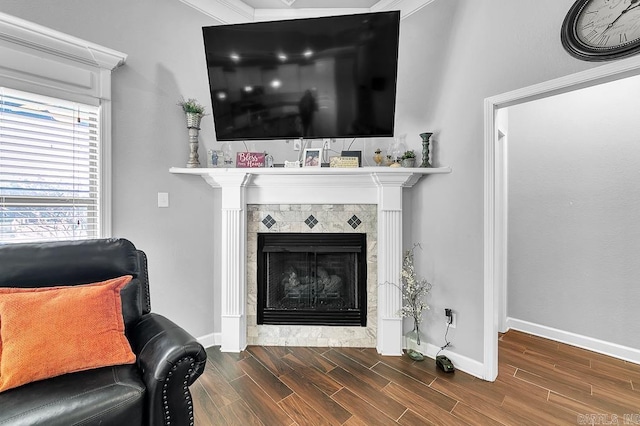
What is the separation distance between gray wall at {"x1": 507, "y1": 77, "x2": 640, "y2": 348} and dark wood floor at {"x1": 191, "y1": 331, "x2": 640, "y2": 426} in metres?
0.41

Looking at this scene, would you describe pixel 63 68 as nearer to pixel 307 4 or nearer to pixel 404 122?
pixel 307 4

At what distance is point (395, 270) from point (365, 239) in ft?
1.21

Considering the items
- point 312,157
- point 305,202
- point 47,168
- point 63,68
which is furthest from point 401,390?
point 63,68

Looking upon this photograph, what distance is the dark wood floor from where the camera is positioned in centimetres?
155

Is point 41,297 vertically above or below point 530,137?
below

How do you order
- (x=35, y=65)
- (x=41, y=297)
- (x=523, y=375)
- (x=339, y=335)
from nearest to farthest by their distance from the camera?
(x=41, y=297) → (x=35, y=65) → (x=523, y=375) → (x=339, y=335)

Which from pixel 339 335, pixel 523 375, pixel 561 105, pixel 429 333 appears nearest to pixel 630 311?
pixel 523 375

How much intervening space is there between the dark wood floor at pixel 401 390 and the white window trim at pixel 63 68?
143cm

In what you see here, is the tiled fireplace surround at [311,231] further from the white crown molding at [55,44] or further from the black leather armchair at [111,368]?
the white crown molding at [55,44]

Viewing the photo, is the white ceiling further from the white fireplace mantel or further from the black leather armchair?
the black leather armchair

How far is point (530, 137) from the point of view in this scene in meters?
2.72

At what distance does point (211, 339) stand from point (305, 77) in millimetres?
2377

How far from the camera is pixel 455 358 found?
208cm

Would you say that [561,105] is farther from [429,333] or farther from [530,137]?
[429,333]
